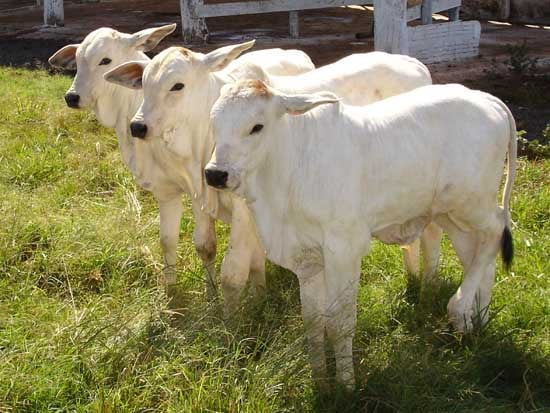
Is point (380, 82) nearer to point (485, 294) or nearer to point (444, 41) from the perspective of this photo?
point (485, 294)

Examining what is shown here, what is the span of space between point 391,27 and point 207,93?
4128 mm

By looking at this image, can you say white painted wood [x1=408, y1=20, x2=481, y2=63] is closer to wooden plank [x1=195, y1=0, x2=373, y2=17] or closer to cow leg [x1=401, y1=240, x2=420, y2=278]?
wooden plank [x1=195, y1=0, x2=373, y2=17]

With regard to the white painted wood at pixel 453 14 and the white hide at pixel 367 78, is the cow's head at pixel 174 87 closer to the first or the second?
the white hide at pixel 367 78

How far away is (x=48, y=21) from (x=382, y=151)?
10.8m

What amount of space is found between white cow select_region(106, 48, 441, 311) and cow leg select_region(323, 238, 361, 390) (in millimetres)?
703

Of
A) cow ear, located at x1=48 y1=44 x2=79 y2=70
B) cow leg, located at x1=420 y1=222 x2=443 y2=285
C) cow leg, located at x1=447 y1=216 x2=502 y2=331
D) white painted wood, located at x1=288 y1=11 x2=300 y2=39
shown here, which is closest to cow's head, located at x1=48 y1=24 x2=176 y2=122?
cow ear, located at x1=48 y1=44 x2=79 y2=70

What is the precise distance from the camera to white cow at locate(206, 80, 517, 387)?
11.8ft

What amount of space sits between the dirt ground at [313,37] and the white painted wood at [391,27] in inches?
31.6

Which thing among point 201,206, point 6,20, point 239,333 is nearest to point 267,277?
point 201,206

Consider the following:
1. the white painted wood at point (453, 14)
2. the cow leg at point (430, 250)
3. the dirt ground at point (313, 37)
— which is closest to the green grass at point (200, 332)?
the cow leg at point (430, 250)

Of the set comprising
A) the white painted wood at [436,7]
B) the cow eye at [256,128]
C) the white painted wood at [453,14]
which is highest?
the cow eye at [256,128]

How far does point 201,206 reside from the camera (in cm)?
463

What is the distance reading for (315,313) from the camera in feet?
13.0

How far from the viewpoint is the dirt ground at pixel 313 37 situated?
8.58 metres
